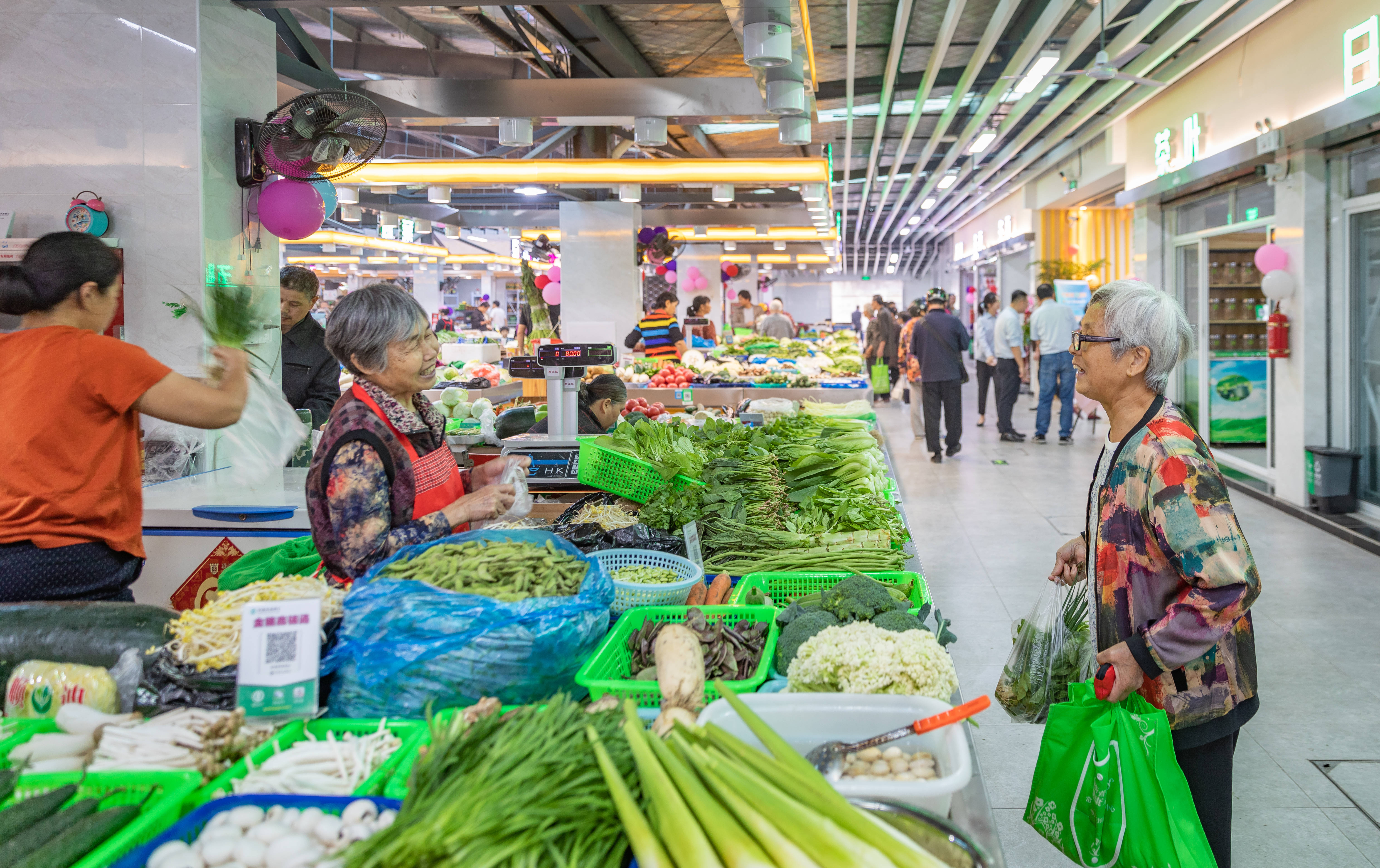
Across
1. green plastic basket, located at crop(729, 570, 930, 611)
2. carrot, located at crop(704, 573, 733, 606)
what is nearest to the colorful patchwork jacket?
green plastic basket, located at crop(729, 570, 930, 611)

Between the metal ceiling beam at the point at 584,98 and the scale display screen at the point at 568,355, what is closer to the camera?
the scale display screen at the point at 568,355

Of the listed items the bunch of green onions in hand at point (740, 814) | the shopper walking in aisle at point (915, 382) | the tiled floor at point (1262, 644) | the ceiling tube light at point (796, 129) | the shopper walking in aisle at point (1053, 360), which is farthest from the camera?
the shopper walking in aisle at point (915, 382)

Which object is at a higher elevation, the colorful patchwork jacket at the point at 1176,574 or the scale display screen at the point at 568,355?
the scale display screen at the point at 568,355

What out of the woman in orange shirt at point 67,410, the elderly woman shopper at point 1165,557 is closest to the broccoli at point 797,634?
the elderly woman shopper at point 1165,557

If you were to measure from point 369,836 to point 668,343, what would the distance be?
387 inches

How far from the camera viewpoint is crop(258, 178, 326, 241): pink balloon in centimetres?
482

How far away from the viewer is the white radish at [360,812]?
1364mm

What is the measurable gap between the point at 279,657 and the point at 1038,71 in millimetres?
9093

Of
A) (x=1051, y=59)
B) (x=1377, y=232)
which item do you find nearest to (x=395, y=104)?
(x=1051, y=59)

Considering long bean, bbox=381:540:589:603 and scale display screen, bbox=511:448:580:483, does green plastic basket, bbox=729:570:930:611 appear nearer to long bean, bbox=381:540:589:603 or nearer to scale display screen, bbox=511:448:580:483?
long bean, bbox=381:540:589:603

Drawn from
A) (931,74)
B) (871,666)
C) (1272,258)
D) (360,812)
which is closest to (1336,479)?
(1272,258)

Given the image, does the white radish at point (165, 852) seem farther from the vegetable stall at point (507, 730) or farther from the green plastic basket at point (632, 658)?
the green plastic basket at point (632, 658)

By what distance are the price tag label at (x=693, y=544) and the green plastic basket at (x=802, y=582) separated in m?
0.15

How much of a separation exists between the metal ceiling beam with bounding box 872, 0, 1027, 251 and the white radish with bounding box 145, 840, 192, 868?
830cm
